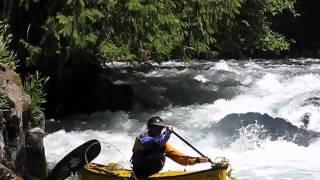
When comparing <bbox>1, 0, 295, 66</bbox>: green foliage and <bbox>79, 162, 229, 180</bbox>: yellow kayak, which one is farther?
<bbox>1, 0, 295, 66</bbox>: green foliage

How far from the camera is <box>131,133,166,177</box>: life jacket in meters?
6.49

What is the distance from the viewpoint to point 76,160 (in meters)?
7.28

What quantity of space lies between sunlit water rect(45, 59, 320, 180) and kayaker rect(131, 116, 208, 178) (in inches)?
108

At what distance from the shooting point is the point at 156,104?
14.9m

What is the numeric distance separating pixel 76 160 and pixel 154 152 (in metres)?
1.28

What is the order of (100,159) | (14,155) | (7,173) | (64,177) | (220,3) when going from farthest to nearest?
(220,3), (100,159), (64,177), (14,155), (7,173)

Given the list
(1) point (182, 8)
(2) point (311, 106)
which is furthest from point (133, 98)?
(2) point (311, 106)

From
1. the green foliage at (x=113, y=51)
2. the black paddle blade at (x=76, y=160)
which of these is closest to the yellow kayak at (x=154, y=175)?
the black paddle blade at (x=76, y=160)

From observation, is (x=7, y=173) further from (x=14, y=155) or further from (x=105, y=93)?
(x=105, y=93)

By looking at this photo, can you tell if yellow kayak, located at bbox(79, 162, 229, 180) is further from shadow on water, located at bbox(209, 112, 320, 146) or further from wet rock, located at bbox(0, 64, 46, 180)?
shadow on water, located at bbox(209, 112, 320, 146)

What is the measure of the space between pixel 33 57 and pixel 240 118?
174 inches

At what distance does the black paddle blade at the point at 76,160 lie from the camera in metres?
7.20

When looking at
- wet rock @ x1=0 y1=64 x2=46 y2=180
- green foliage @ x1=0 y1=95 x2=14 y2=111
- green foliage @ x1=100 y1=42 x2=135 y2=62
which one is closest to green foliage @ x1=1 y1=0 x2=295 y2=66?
green foliage @ x1=100 y1=42 x2=135 y2=62

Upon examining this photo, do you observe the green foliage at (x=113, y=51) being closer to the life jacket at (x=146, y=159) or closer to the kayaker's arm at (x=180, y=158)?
the life jacket at (x=146, y=159)
